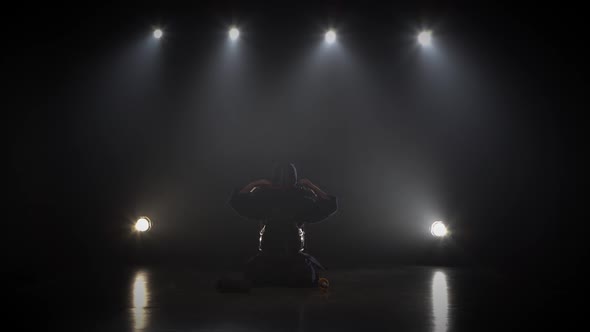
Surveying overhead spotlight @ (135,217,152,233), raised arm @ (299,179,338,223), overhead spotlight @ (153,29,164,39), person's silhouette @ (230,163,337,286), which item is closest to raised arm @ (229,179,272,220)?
person's silhouette @ (230,163,337,286)

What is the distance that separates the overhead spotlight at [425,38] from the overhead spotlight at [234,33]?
2853 millimetres

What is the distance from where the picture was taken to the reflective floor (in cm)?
283

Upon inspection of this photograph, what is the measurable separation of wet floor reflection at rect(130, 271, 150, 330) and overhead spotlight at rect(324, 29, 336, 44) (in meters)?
4.48

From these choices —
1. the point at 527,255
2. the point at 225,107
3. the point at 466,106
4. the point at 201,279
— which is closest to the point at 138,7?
the point at 225,107

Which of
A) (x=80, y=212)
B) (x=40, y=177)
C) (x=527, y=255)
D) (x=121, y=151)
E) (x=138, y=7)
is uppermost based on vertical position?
(x=138, y=7)

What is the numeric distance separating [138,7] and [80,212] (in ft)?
10.6

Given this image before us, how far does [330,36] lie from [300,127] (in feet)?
4.95

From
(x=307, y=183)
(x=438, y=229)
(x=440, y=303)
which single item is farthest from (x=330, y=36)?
(x=440, y=303)

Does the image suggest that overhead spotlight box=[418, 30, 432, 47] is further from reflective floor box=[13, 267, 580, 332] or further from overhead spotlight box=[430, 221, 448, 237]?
reflective floor box=[13, 267, 580, 332]

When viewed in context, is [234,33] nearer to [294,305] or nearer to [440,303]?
[294,305]

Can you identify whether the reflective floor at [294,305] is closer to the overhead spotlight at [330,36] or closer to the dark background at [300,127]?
the dark background at [300,127]

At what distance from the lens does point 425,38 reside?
760cm

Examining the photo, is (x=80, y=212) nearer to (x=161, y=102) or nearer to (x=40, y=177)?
(x=40, y=177)

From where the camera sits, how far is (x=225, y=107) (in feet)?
25.6
